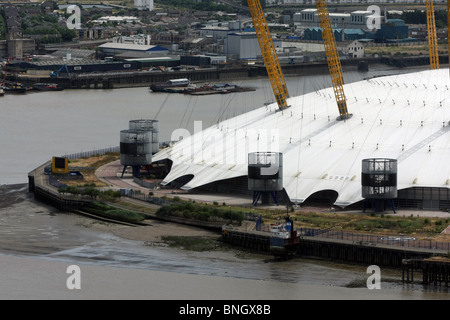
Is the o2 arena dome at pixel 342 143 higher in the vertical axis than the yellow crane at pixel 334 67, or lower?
lower

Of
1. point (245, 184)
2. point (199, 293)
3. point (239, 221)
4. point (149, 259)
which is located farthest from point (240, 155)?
point (199, 293)

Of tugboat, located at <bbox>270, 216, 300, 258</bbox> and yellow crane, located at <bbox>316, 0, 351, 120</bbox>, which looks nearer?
tugboat, located at <bbox>270, 216, 300, 258</bbox>

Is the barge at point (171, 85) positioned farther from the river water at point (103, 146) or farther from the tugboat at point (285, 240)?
the tugboat at point (285, 240)

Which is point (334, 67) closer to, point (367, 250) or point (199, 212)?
point (199, 212)

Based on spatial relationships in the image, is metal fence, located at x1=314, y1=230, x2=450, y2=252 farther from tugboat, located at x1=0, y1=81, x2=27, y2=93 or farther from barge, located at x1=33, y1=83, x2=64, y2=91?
barge, located at x1=33, y1=83, x2=64, y2=91

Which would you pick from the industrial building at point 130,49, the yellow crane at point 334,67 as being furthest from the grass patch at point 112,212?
the industrial building at point 130,49

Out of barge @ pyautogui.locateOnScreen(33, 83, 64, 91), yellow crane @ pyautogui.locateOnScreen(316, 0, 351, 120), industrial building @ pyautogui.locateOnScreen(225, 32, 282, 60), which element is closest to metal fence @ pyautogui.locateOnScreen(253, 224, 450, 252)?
yellow crane @ pyautogui.locateOnScreen(316, 0, 351, 120)

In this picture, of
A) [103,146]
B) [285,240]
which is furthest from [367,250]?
[103,146]

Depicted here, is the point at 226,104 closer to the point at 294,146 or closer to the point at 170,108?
the point at 170,108
